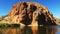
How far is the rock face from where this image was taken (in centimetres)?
14650

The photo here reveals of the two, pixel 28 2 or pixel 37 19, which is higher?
pixel 28 2

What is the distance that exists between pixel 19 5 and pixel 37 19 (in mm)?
24535

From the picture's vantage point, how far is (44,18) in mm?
157000

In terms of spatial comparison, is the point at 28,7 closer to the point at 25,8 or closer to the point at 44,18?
the point at 25,8

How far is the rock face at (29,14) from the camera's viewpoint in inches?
5768

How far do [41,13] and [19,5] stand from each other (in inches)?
876

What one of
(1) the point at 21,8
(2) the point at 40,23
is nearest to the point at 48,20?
(2) the point at 40,23

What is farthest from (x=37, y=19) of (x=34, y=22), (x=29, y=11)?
(x=29, y=11)

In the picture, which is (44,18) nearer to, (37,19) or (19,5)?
(37,19)

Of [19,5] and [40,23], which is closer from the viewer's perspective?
[40,23]

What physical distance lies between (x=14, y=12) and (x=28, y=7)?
1379cm

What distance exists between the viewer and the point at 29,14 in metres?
156

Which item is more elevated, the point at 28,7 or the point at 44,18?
the point at 28,7

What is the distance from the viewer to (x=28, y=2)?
16538cm
